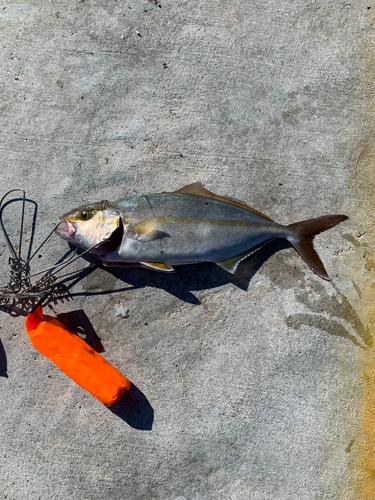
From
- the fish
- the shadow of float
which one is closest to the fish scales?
the fish

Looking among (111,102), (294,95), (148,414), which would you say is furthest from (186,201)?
(148,414)

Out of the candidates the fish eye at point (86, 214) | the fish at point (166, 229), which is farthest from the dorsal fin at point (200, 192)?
the fish eye at point (86, 214)

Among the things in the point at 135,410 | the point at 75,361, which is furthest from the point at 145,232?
the point at 135,410

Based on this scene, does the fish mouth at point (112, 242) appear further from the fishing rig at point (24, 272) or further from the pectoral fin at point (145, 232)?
the fishing rig at point (24, 272)

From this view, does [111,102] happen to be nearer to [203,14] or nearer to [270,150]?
[203,14]

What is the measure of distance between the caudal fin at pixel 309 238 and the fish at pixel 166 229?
140 mm

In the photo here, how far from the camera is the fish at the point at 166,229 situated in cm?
263

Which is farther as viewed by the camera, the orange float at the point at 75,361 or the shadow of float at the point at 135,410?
the shadow of float at the point at 135,410

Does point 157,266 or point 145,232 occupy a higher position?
point 145,232

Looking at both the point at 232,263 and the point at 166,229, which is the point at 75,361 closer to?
the point at 166,229

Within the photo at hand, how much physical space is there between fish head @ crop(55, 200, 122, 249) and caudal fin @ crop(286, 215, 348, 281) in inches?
59.4

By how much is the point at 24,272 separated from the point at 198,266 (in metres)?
1.57

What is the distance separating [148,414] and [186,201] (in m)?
1.90

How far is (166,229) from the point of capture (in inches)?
104
